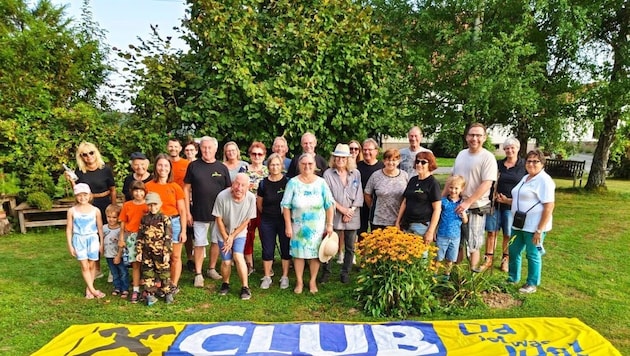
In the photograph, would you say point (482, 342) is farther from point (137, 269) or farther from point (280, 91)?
point (280, 91)

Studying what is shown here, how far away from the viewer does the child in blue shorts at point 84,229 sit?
15.1 feet

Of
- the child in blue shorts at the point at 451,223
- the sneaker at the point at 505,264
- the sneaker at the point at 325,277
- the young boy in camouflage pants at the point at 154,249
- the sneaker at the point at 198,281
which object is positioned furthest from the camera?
the sneaker at the point at 505,264

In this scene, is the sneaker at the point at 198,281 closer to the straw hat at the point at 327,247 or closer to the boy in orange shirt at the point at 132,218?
the boy in orange shirt at the point at 132,218

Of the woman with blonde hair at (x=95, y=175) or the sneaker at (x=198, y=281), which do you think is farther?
the sneaker at (x=198, y=281)

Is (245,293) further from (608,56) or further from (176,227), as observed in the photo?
(608,56)

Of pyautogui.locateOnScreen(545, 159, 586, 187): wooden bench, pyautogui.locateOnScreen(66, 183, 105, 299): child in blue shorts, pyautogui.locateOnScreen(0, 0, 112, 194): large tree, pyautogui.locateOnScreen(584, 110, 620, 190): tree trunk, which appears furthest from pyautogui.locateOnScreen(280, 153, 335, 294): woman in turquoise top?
pyautogui.locateOnScreen(545, 159, 586, 187): wooden bench

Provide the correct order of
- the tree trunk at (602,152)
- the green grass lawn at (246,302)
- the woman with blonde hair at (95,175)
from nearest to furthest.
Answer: the green grass lawn at (246,302)
the woman with blonde hair at (95,175)
the tree trunk at (602,152)

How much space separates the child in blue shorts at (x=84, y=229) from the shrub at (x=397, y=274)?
2909 mm

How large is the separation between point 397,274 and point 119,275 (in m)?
3.13

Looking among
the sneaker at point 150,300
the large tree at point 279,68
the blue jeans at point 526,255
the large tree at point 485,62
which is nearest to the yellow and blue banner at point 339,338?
the sneaker at point 150,300

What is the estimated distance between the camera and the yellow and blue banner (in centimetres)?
354

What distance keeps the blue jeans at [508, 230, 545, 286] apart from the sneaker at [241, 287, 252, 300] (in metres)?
3.09

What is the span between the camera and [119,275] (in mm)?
4863

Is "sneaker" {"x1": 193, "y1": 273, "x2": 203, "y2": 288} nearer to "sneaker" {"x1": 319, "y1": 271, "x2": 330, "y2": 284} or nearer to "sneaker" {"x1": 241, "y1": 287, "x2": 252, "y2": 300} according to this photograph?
"sneaker" {"x1": 241, "y1": 287, "x2": 252, "y2": 300}
